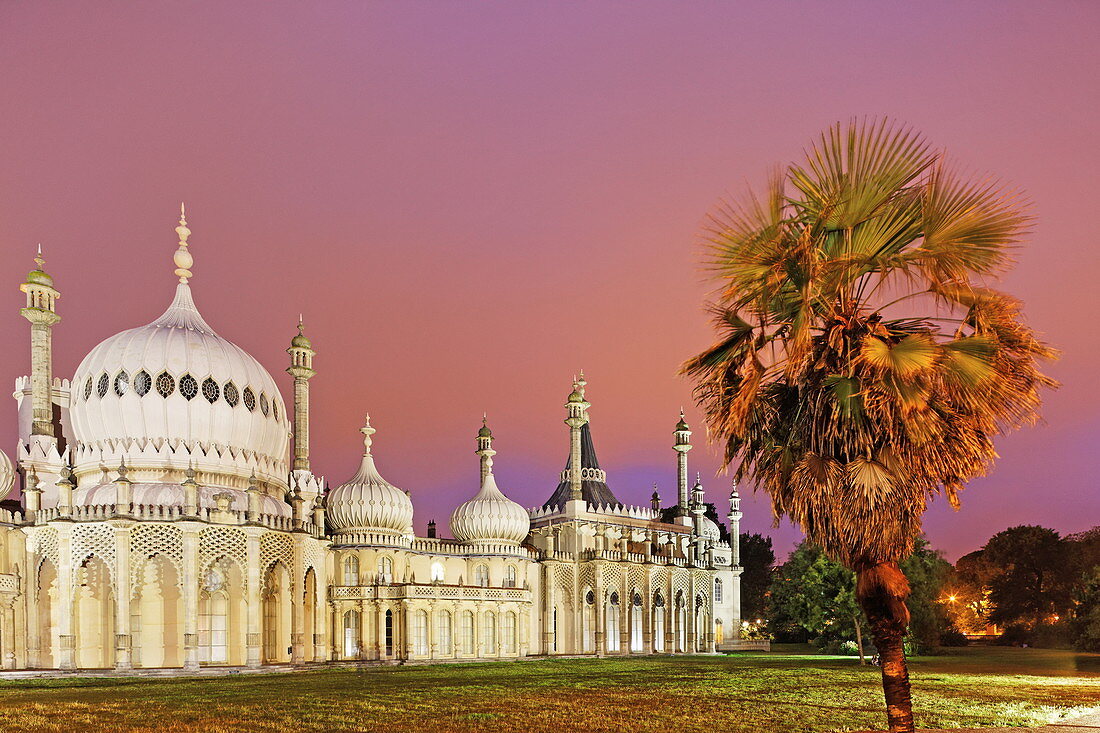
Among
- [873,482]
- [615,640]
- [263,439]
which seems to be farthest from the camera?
[615,640]

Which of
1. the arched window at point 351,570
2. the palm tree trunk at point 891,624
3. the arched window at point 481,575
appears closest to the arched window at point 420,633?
the arched window at point 351,570

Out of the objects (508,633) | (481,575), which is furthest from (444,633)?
(481,575)

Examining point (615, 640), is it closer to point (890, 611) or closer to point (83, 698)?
point (83, 698)

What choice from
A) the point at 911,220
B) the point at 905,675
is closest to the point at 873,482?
the point at 905,675

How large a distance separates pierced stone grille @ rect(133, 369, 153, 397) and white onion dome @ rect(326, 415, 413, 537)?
1083 centimetres

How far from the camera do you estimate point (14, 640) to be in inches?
1444

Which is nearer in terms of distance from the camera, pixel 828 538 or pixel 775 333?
pixel 828 538

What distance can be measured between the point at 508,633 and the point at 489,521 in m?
6.17

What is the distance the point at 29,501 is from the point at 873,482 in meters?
37.1

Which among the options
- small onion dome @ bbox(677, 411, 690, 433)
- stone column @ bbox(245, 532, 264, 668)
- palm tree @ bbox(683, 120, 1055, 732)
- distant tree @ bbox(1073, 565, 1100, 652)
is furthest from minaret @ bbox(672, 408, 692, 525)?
palm tree @ bbox(683, 120, 1055, 732)

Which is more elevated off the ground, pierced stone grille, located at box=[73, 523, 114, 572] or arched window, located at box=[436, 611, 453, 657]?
pierced stone grille, located at box=[73, 523, 114, 572]

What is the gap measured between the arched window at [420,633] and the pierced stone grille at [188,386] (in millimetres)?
15015

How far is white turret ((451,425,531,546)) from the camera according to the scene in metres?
52.1

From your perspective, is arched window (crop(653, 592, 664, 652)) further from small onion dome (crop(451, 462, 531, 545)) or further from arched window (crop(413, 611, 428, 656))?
arched window (crop(413, 611, 428, 656))
